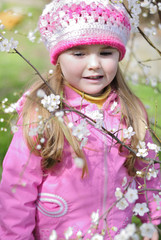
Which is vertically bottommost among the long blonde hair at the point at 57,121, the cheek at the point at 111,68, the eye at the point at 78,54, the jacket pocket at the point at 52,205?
the jacket pocket at the point at 52,205

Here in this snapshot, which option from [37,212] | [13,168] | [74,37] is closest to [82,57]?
[74,37]

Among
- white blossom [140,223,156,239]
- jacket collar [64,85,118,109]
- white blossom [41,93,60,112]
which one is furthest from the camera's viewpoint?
jacket collar [64,85,118,109]

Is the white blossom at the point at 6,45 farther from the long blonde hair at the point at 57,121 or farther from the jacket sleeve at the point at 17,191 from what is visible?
the jacket sleeve at the point at 17,191

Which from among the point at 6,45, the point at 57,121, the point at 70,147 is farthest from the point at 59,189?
the point at 6,45

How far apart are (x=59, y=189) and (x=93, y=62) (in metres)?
0.55

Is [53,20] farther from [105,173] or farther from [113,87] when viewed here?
[105,173]

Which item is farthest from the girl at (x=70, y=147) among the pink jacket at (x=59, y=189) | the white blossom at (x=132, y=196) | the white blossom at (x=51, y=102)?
the white blossom at (x=132, y=196)

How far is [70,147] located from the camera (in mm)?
1480

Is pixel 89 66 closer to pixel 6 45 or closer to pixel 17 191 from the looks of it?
pixel 6 45

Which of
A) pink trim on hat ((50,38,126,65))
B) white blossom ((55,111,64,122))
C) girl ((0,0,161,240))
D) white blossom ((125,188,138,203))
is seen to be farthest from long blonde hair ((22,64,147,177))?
white blossom ((125,188,138,203))

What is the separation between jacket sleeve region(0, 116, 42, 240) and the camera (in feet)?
4.71

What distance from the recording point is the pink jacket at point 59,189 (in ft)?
4.75

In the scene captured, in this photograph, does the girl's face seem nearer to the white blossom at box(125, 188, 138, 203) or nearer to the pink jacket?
the pink jacket

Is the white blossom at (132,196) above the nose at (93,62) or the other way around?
the other way around
